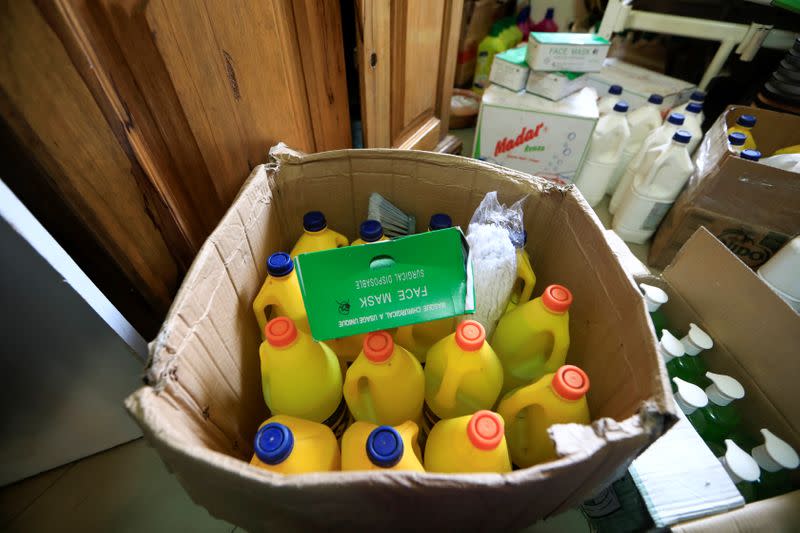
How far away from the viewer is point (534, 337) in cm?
59

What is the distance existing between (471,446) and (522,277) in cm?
34

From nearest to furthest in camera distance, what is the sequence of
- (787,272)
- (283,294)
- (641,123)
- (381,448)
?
(381,448)
(283,294)
(787,272)
(641,123)

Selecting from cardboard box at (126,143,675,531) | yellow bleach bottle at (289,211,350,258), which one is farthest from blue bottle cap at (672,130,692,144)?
yellow bleach bottle at (289,211,350,258)

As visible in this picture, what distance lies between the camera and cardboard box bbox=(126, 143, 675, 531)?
1.11ft

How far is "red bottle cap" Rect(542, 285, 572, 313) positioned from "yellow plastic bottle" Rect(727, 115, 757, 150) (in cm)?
105

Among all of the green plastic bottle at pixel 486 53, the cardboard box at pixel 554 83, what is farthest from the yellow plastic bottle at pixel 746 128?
the green plastic bottle at pixel 486 53

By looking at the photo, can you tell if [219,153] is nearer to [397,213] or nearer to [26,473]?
[397,213]

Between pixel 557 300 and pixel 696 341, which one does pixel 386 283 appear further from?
pixel 696 341

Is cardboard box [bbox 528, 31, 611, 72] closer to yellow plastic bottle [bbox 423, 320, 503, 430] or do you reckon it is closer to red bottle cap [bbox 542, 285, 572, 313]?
red bottle cap [bbox 542, 285, 572, 313]

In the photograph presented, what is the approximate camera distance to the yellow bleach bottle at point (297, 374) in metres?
0.50

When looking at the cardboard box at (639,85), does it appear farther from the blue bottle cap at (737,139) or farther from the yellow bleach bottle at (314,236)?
the yellow bleach bottle at (314,236)

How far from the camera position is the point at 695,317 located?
0.71 m

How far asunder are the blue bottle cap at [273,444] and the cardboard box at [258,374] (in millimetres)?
27

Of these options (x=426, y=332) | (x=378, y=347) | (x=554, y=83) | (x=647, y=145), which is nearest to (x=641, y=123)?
(x=647, y=145)
